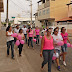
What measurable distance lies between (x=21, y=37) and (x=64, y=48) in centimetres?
236

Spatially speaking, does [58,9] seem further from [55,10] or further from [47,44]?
[47,44]

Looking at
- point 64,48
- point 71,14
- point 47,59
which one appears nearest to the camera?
Result: point 47,59

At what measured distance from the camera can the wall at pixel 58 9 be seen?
3594 centimetres

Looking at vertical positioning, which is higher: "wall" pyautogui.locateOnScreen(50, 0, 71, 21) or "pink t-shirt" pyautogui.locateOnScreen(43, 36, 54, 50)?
"wall" pyautogui.locateOnScreen(50, 0, 71, 21)

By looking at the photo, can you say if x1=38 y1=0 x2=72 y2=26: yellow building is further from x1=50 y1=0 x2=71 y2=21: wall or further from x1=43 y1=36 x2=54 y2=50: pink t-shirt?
x1=43 y1=36 x2=54 y2=50: pink t-shirt

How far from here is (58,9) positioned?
3697cm

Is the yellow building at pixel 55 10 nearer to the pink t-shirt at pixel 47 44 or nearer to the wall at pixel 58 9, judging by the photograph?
the wall at pixel 58 9

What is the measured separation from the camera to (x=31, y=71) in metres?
5.04

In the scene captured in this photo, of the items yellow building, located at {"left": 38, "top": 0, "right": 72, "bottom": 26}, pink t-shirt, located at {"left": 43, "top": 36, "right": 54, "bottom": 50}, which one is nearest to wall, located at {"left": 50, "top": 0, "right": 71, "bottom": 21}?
yellow building, located at {"left": 38, "top": 0, "right": 72, "bottom": 26}

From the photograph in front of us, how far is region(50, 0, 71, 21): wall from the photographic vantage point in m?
35.9

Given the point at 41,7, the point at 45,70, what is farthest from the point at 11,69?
the point at 41,7

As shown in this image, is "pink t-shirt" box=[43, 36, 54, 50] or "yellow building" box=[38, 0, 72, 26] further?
"yellow building" box=[38, 0, 72, 26]

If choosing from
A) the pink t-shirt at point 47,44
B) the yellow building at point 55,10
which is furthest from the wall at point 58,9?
the pink t-shirt at point 47,44

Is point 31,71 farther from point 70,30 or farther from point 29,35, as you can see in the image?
point 70,30
